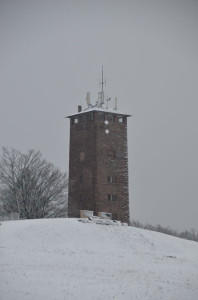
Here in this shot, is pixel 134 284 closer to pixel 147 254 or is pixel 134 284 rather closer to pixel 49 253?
pixel 49 253

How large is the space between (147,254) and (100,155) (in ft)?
63.1

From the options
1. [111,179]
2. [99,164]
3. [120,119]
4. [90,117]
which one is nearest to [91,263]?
[99,164]

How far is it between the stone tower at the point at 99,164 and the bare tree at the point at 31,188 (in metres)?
2.08

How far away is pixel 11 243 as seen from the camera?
3109cm

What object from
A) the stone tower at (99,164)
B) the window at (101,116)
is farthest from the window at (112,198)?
the window at (101,116)

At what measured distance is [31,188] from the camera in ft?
173

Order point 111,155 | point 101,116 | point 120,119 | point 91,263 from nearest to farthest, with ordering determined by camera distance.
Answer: point 91,263
point 111,155
point 101,116
point 120,119

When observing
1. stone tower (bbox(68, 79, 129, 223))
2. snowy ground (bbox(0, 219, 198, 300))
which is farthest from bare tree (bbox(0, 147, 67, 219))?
snowy ground (bbox(0, 219, 198, 300))

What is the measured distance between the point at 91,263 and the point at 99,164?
2384cm

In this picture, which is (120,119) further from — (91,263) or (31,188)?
(91,263)

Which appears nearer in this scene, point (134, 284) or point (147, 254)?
point (134, 284)

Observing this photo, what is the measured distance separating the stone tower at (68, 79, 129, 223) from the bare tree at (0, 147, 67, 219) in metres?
2.08

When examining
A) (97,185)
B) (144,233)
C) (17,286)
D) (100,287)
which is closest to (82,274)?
(100,287)

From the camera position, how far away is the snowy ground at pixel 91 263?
21.6 m
